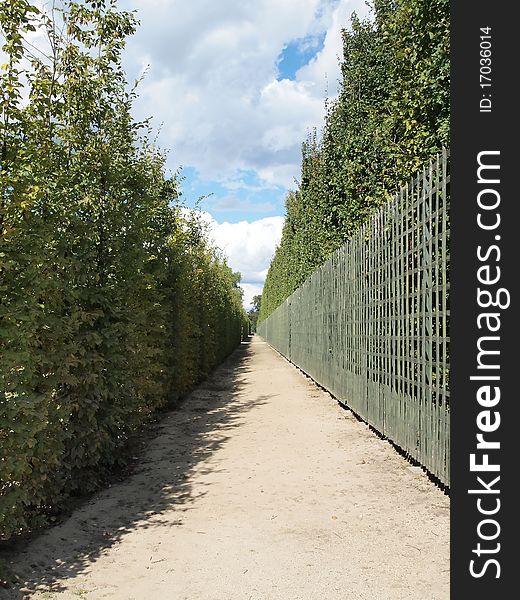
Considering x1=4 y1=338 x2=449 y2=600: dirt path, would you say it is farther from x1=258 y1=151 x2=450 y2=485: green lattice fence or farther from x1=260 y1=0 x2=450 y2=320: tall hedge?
x1=260 y1=0 x2=450 y2=320: tall hedge

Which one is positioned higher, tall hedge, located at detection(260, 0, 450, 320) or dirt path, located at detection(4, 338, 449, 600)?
tall hedge, located at detection(260, 0, 450, 320)

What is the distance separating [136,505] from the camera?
4801 mm

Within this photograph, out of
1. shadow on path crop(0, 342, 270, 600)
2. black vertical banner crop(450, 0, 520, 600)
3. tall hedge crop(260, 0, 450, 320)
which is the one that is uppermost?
tall hedge crop(260, 0, 450, 320)

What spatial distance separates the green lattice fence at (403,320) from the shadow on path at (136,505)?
84.8 inches

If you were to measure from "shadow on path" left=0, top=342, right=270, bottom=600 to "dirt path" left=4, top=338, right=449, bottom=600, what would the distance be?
0.05 ft

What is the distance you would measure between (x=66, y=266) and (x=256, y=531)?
267cm

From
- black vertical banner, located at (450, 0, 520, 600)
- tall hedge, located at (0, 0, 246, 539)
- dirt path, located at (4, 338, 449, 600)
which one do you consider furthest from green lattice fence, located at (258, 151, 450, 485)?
tall hedge, located at (0, 0, 246, 539)

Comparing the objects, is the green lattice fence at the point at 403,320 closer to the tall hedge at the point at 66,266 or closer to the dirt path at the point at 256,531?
the dirt path at the point at 256,531

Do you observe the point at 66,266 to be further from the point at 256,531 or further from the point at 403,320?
the point at 403,320

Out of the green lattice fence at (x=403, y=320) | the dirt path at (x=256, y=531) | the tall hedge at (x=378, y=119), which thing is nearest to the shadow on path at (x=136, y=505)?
the dirt path at (x=256, y=531)

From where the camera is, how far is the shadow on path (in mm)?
3502

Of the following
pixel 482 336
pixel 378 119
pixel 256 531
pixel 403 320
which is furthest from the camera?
pixel 378 119

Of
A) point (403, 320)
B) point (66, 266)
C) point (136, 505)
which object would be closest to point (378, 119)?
point (403, 320)

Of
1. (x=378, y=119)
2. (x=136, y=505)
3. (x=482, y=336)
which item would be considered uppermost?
(x=378, y=119)
